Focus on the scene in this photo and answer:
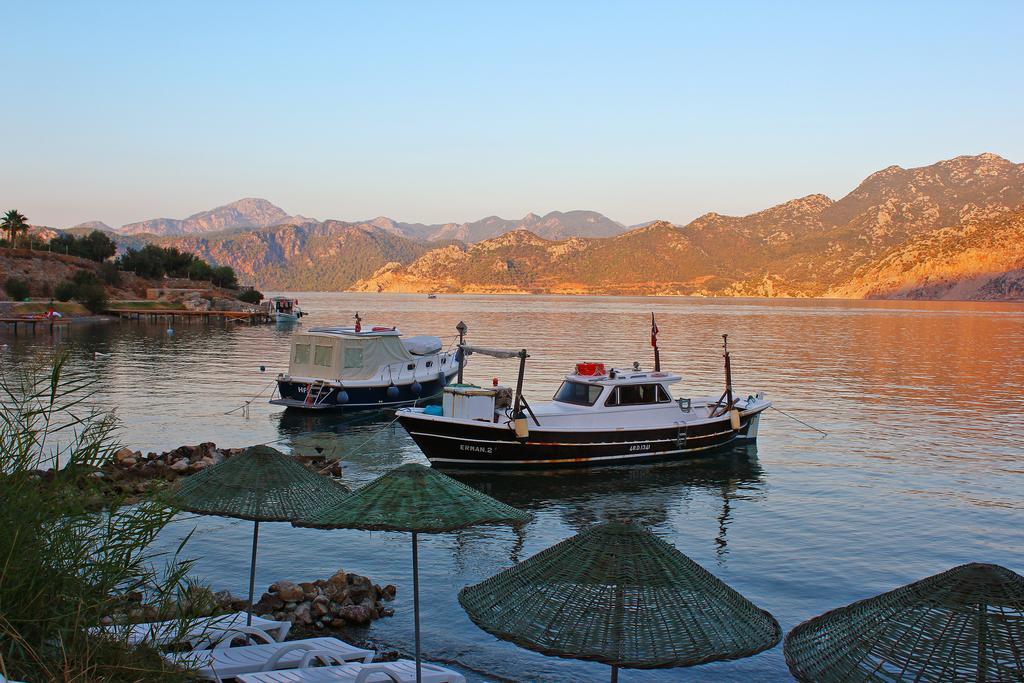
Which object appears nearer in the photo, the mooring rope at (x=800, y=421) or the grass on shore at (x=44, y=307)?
the mooring rope at (x=800, y=421)

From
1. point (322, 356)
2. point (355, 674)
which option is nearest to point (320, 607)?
point (355, 674)

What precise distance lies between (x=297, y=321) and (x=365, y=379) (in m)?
76.4

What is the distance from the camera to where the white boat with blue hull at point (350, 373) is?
3816cm

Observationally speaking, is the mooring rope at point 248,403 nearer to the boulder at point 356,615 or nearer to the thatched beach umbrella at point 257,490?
the boulder at point 356,615

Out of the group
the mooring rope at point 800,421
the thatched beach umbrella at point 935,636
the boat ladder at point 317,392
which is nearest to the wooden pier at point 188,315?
the boat ladder at point 317,392

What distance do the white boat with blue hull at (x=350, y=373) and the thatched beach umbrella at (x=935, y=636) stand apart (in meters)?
32.3

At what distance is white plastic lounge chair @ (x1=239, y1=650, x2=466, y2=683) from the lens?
10.1 metres

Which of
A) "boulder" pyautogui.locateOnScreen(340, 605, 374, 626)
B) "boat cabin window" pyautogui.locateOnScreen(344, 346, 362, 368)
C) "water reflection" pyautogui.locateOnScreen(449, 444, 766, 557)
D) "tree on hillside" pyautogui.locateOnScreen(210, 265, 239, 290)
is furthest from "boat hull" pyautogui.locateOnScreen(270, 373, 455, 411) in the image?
"tree on hillside" pyautogui.locateOnScreen(210, 265, 239, 290)

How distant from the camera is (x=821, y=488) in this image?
25.7 metres

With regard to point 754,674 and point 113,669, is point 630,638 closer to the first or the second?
point 113,669

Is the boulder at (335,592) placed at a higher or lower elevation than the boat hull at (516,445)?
lower

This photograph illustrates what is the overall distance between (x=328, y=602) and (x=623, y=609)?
28.0ft

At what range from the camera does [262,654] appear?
1090cm

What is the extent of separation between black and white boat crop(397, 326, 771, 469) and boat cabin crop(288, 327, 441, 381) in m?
13.1
